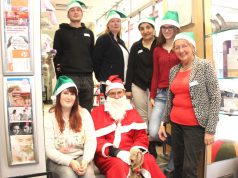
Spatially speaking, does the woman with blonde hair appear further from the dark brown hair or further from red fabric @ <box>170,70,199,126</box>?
red fabric @ <box>170,70,199,126</box>

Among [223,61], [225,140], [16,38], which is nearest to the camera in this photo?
[16,38]

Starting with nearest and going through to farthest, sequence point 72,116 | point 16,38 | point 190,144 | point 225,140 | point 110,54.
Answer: point 16,38, point 190,144, point 72,116, point 225,140, point 110,54

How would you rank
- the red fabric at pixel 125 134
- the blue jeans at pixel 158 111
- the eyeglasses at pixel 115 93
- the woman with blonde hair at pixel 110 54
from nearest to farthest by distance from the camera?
the red fabric at pixel 125 134 → the eyeglasses at pixel 115 93 → the blue jeans at pixel 158 111 → the woman with blonde hair at pixel 110 54

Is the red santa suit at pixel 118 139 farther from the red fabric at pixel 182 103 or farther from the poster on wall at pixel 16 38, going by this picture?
the poster on wall at pixel 16 38

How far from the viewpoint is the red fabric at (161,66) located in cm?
269

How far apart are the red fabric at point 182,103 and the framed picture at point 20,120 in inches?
43.8

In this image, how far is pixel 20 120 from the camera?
1.93 m

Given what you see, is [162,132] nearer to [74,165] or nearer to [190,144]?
[190,144]

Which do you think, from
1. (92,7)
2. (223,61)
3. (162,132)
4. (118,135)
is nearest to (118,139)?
(118,135)

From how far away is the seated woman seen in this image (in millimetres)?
2184

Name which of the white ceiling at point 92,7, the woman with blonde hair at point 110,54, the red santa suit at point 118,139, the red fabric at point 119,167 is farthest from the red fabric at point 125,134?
the white ceiling at point 92,7

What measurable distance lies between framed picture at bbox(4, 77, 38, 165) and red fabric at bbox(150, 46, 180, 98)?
126 centimetres

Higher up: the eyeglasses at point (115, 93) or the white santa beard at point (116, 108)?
the eyeglasses at point (115, 93)

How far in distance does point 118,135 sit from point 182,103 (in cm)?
64
